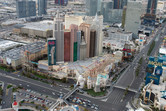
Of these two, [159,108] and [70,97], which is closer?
[159,108]

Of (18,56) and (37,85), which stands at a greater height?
(18,56)

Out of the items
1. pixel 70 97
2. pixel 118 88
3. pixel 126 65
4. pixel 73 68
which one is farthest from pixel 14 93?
pixel 126 65

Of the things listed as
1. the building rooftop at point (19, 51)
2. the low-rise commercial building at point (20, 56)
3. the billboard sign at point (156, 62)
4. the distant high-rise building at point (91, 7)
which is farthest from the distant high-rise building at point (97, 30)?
the distant high-rise building at point (91, 7)

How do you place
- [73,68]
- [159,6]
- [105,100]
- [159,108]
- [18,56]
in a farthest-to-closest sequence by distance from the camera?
[159,6], [18,56], [73,68], [105,100], [159,108]

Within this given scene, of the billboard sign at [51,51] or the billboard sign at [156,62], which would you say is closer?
the billboard sign at [156,62]

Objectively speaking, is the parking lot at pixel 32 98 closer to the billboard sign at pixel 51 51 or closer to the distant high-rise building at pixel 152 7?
the billboard sign at pixel 51 51

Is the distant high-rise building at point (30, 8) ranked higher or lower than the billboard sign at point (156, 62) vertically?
higher

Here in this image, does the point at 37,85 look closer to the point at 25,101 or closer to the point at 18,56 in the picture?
the point at 25,101

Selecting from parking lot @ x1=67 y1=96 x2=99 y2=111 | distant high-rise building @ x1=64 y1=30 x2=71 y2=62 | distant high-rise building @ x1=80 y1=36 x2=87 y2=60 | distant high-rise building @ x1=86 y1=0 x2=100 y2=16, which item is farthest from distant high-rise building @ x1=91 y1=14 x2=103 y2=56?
distant high-rise building @ x1=86 y1=0 x2=100 y2=16
